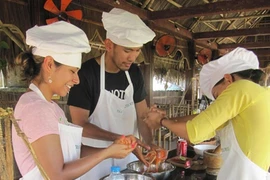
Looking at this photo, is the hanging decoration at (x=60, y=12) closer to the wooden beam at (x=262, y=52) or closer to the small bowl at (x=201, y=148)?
the small bowl at (x=201, y=148)

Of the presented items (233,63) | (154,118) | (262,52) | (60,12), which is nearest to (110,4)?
(60,12)

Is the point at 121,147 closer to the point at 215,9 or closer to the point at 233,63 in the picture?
the point at 233,63

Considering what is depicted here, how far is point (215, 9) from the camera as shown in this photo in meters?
4.58

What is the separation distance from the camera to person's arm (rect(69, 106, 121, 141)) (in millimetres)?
1616

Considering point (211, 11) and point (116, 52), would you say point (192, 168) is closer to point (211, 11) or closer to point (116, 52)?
point (116, 52)

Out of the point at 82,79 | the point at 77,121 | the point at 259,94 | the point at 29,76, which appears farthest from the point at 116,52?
the point at 259,94

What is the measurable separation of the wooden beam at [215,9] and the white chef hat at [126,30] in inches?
130

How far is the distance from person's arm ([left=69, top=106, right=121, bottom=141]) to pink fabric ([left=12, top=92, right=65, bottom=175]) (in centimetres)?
62

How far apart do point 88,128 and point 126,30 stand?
0.64m

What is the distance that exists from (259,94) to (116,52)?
35.2 inches

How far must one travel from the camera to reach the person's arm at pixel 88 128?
5.30ft

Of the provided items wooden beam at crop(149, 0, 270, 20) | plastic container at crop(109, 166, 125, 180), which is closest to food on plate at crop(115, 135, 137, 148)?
plastic container at crop(109, 166, 125, 180)

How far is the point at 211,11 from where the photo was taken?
462 centimetres

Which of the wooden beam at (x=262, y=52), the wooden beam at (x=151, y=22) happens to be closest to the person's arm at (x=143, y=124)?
the wooden beam at (x=151, y=22)
